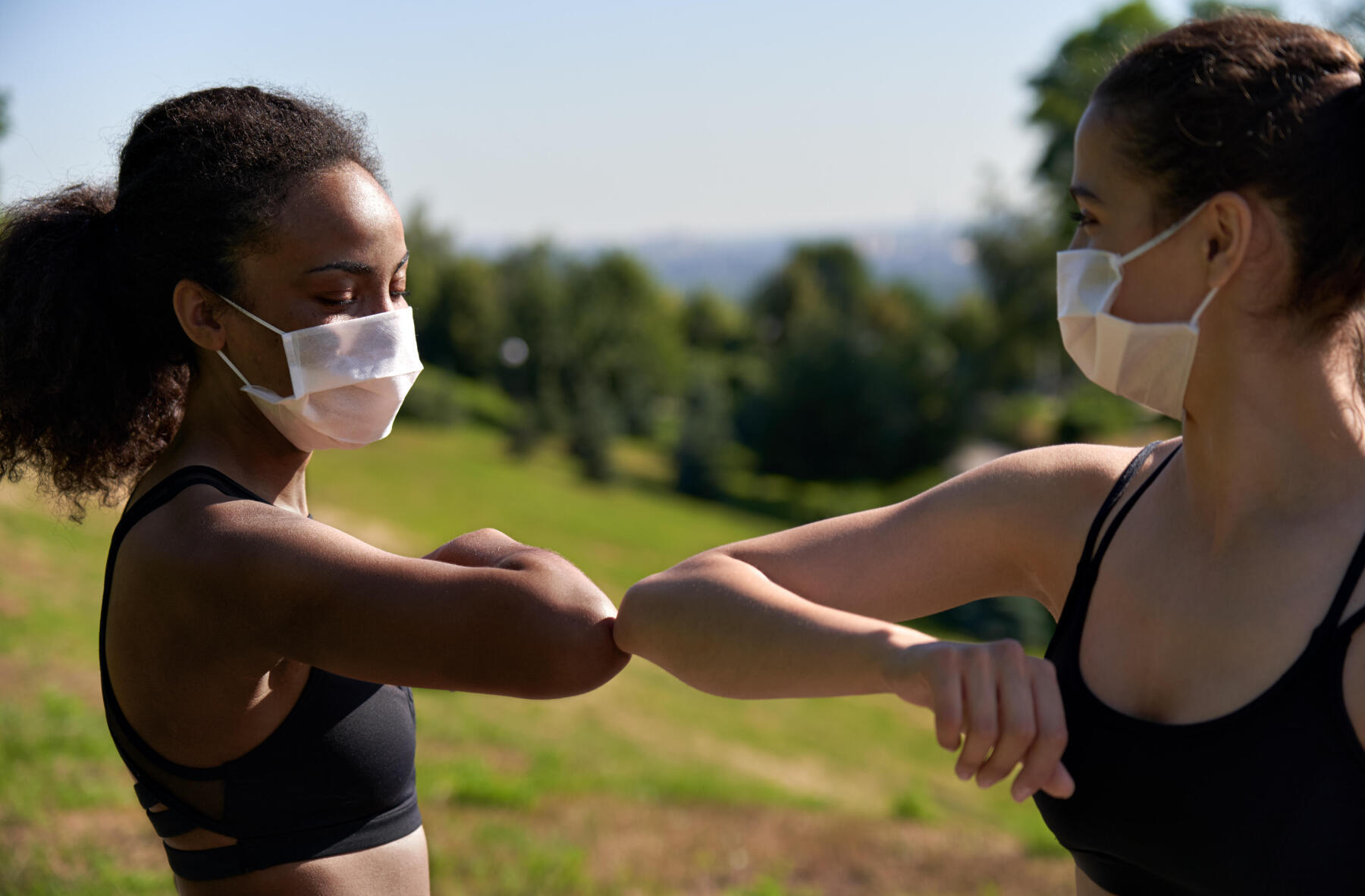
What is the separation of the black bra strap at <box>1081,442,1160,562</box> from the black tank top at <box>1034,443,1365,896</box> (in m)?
0.28

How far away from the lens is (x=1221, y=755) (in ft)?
5.73

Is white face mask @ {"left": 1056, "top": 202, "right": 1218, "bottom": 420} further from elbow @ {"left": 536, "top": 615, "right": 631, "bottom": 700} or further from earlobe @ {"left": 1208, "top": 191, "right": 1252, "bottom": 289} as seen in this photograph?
elbow @ {"left": 536, "top": 615, "right": 631, "bottom": 700}

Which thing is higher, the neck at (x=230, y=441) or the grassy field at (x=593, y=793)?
the neck at (x=230, y=441)

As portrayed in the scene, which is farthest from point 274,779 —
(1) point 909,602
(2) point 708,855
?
(2) point 708,855

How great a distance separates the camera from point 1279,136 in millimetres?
1729

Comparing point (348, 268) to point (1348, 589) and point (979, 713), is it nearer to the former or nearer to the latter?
point (979, 713)

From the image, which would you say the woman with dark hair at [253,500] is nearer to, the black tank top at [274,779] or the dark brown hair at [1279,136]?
the black tank top at [274,779]

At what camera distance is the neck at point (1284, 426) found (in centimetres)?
185

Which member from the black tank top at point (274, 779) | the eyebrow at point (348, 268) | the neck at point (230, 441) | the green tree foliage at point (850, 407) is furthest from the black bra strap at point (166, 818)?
the green tree foliage at point (850, 407)

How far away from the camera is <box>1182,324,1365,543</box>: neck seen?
1.85m

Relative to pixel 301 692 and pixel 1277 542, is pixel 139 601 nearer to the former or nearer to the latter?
pixel 301 692

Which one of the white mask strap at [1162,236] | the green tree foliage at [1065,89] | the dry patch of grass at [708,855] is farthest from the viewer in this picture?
the green tree foliage at [1065,89]

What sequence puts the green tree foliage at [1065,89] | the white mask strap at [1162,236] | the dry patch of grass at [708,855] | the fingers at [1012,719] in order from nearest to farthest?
the fingers at [1012,719] < the white mask strap at [1162,236] < the dry patch of grass at [708,855] < the green tree foliage at [1065,89]

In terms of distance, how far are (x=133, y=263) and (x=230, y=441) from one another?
1.21 ft
